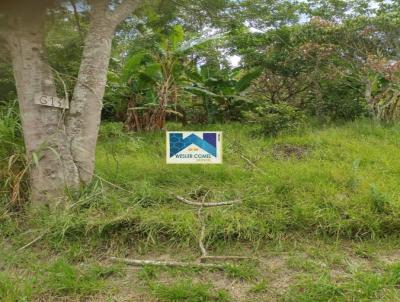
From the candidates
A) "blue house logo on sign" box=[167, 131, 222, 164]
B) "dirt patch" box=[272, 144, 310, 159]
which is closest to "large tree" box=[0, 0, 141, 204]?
"blue house logo on sign" box=[167, 131, 222, 164]

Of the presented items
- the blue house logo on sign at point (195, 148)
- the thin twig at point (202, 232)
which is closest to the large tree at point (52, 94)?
the blue house logo on sign at point (195, 148)

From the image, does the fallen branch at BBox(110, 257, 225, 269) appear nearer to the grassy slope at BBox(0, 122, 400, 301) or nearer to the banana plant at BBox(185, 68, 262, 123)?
the grassy slope at BBox(0, 122, 400, 301)

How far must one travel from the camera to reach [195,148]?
340 cm

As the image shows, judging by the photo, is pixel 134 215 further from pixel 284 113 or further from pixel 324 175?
pixel 284 113

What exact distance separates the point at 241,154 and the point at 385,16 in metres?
3.09

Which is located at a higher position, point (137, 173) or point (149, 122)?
point (149, 122)

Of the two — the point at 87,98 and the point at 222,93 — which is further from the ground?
the point at 222,93

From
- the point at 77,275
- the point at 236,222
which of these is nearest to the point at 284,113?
the point at 236,222

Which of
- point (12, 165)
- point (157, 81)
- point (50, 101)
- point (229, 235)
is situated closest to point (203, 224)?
point (229, 235)

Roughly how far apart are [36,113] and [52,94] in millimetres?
219

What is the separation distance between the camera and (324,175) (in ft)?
11.0

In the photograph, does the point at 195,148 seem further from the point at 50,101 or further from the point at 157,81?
the point at 157,81

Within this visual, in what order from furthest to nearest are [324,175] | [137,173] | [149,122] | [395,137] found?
[149,122] < [395,137] < [137,173] < [324,175]

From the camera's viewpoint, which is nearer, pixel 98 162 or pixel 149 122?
pixel 98 162
